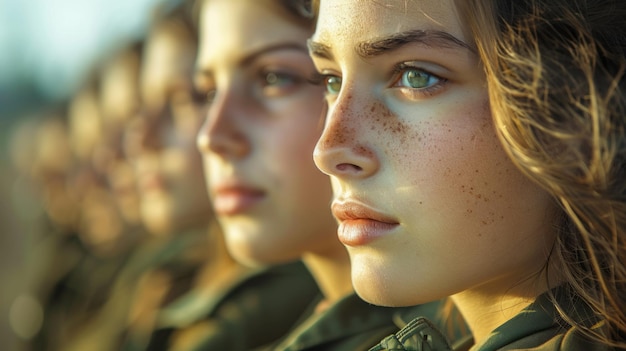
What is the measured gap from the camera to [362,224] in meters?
1.28

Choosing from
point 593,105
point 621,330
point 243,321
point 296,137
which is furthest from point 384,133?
point 243,321

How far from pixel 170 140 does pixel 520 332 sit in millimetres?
1777

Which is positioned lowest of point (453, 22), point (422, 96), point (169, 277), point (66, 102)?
point (169, 277)

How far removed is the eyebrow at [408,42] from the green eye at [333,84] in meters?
0.22

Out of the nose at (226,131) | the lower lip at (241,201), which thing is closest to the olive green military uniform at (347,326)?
the lower lip at (241,201)

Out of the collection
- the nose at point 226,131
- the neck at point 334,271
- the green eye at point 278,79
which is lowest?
the neck at point 334,271

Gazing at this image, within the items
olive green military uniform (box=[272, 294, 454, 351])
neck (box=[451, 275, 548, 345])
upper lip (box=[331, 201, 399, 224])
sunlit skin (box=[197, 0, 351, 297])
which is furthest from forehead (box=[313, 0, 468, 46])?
olive green military uniform (box=[272, 294, 454, 351])

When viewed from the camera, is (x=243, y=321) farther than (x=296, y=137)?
Yes

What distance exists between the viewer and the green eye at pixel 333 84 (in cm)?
152

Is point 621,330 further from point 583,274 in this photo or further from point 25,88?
point 25,88

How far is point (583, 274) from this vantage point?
121 cm

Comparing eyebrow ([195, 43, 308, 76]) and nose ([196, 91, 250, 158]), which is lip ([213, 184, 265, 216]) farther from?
eyebrow ([195, 43, 308, 76])

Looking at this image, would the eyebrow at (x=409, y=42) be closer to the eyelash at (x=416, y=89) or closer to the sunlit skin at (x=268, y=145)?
the eyelash at (x=416, y=89)

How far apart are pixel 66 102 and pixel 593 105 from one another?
436 centimetres
